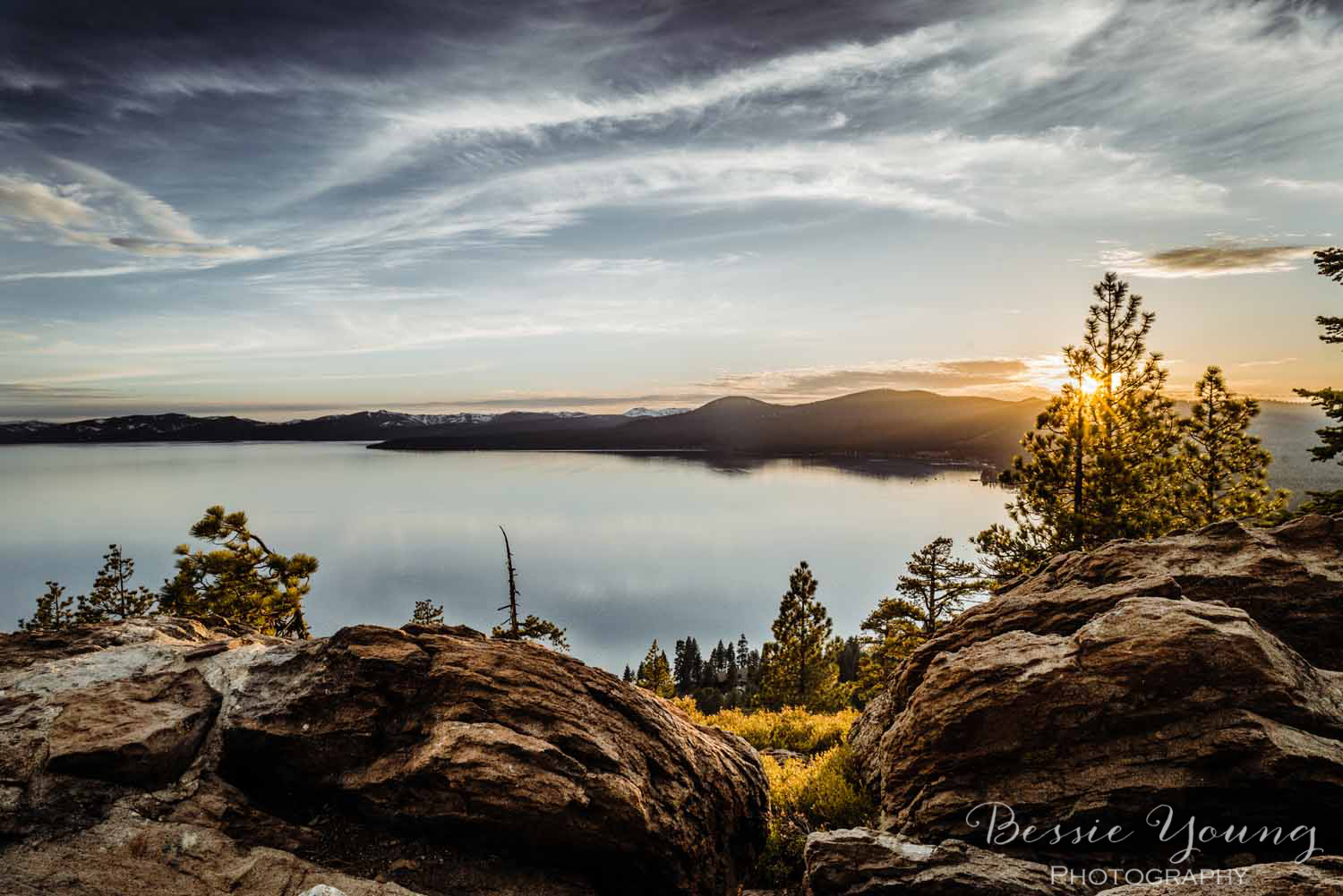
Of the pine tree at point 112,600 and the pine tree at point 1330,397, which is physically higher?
the pine tree at point 1330,397

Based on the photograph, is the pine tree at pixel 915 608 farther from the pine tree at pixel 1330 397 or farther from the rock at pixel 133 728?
the rock at pixel 133 728

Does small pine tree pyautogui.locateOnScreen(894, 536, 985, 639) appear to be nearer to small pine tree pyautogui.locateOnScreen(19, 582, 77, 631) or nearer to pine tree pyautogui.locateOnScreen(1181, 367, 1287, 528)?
pine tree pyautogui.locateOnScreen(1181, 367, 1287, 528)

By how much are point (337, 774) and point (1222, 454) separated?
128ft

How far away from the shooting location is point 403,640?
9.09 metres

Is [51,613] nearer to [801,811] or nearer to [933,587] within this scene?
[801,811]

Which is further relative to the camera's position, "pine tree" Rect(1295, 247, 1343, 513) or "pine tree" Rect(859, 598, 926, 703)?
"pine tree" Rect(859, 598, 926, 703)

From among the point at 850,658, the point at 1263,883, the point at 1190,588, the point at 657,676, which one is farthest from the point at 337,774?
the point at 850,658

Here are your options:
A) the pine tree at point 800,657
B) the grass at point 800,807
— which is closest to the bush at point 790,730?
the grass at point 800,807

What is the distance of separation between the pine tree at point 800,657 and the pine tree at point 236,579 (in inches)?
1300

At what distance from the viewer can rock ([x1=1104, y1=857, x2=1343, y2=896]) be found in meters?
5.32

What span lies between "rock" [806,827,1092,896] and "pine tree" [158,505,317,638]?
74.3 ft

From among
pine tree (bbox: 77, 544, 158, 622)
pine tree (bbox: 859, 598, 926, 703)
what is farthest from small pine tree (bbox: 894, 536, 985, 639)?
pine tree (bbox: 77, 544, 158, 622)

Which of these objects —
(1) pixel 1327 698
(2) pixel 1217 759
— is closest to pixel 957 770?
(2) pixel 1217 759

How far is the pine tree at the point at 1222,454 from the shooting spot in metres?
27.1
